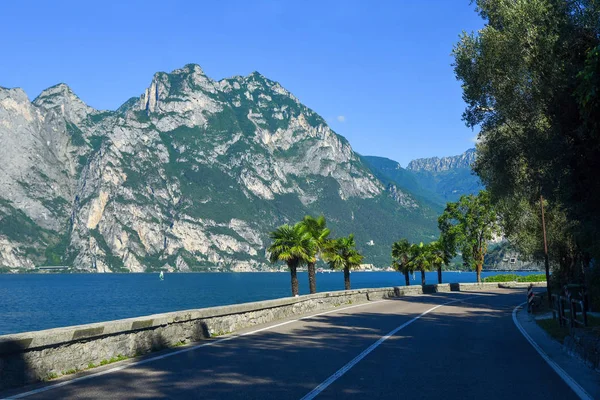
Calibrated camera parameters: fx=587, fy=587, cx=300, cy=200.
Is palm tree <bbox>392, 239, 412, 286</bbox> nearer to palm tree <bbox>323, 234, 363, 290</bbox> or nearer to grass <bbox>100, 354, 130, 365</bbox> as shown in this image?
palm tree <bbox>323, 234, 363, 290</bbox>

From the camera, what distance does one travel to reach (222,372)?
10.2 m

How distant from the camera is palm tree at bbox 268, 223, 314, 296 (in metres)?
43.2

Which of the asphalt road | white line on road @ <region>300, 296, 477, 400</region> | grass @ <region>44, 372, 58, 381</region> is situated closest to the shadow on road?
grass @ <region>44, 372, 58, 381</region>

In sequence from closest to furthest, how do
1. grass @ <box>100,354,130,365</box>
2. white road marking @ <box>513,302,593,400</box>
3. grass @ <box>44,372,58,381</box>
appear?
white road marking @ <box>513,302,593,400</box> < grass @ <box>44,372,58,381</box> < grass @ <box>100,354,130,365</box>

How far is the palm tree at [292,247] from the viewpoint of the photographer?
4322 cm


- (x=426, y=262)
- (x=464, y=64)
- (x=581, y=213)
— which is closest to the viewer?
(x=581, y=213)

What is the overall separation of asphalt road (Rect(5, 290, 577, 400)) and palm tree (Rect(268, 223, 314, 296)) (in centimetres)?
2587

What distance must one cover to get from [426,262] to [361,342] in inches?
2585

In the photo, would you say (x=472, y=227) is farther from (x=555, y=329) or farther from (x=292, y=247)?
(x=555, y=329)

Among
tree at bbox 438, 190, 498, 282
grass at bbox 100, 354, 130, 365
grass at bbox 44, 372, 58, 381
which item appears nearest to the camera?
grass at bbox 44, 372, 58, 381

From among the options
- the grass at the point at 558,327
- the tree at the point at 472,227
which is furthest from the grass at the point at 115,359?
the tree at the point at 472,227

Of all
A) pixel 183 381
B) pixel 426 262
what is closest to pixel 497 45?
pixel 183 381

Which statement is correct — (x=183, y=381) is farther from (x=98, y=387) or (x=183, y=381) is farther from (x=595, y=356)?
(x=595, y=356)

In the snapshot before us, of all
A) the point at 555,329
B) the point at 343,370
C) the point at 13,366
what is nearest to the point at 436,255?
the point at 555,329
